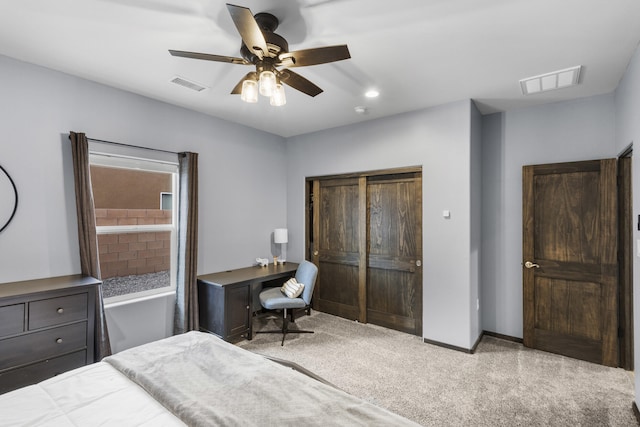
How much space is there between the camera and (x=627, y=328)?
2.96 metres

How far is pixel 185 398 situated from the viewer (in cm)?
130

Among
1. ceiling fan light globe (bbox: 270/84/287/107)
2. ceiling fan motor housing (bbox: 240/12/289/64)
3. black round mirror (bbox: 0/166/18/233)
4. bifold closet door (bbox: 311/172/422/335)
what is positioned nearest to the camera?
ceiling fan motor housing (bbox: 240/12/289/64)

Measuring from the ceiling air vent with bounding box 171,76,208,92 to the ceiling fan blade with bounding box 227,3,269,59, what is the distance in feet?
4.45

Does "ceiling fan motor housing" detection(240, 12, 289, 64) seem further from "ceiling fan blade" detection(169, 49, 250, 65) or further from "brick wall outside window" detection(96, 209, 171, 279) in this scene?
"brick wall outside window" detection(96, 209, 171, 279)

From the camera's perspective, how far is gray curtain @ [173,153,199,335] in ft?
11.5

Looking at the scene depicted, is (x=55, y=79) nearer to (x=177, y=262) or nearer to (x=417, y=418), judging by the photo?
(x=177, y=262)

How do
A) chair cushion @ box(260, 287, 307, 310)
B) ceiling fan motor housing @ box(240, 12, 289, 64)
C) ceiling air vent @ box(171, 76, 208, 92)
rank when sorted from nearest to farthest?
ceiling fan motor housing @ box(240, 12, 289, 64)
ceiling air vent @ box(171, 76, 208, 92)
chair cushion @ box(260, 287, 307, 310)

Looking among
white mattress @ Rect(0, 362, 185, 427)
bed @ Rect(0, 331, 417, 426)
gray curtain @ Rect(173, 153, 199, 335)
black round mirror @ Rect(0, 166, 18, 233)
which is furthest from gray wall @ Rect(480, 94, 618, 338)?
black round mirror @ Rect(0, 166, 18, 233)

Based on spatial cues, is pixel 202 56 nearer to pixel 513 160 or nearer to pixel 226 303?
pixel 226 303

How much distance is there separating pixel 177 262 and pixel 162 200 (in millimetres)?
772

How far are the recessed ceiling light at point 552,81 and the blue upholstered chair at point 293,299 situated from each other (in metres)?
2.95

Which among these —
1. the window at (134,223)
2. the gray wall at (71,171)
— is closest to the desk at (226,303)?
the gray wall at (71,171)

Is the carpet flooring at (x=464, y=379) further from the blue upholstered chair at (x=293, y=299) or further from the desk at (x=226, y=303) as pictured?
the desk at (x=226, y=303)

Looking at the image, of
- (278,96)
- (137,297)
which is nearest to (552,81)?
(278,96)
